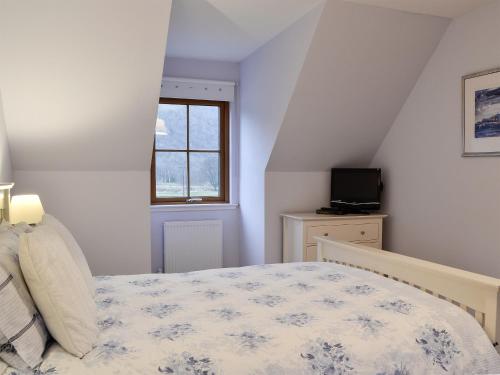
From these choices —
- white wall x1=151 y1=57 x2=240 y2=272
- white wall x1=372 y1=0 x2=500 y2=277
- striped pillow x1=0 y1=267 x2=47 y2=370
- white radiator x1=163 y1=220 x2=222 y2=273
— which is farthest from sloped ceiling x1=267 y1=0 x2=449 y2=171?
striped pillow x1=0 y1=267 x2=47 y2=370

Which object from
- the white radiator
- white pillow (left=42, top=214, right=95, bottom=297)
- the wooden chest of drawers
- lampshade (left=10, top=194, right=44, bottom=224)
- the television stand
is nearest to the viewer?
white pillow (left=42, top=214, right=95, bottom=297)

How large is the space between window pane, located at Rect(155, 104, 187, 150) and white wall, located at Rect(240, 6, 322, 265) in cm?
61

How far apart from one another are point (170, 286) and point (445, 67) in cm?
270

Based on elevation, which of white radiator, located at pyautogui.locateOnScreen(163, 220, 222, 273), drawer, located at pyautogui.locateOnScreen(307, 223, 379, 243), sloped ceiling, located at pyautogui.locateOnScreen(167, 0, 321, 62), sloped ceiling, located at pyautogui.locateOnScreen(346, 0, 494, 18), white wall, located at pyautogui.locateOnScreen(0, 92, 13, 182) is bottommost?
white radiator, located at pyautogui.locateOnScreen(163, 220, 222, 273)

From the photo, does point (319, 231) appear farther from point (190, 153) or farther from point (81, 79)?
point (81, 79)

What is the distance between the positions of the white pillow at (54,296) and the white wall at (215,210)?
2824mm

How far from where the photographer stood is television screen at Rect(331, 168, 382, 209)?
3.87m

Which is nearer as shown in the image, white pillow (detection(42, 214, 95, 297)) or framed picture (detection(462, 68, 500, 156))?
white pillow (detection(42, 214, 95, 297))

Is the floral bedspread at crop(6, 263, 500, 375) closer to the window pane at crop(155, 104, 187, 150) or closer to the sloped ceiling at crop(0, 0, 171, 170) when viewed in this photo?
the sloped ceiling at crop(0, 0, 171, 170)

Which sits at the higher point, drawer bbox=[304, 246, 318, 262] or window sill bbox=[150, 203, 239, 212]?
window sill bbox=[150, 203, 239, 212]

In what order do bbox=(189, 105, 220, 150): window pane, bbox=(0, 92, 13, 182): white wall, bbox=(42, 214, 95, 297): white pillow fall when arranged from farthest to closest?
bbox=(189, 105, 220, 150): window pane
bbox=(0, 92, 13, 182): white wall
bbox=(42, 214, 95, 297): white pillow

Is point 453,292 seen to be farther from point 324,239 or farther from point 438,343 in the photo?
point 324,239

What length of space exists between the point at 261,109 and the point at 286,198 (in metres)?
0.85

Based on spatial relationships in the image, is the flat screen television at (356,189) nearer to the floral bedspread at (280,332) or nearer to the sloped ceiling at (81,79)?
the sloped ceiling at (81,79)
